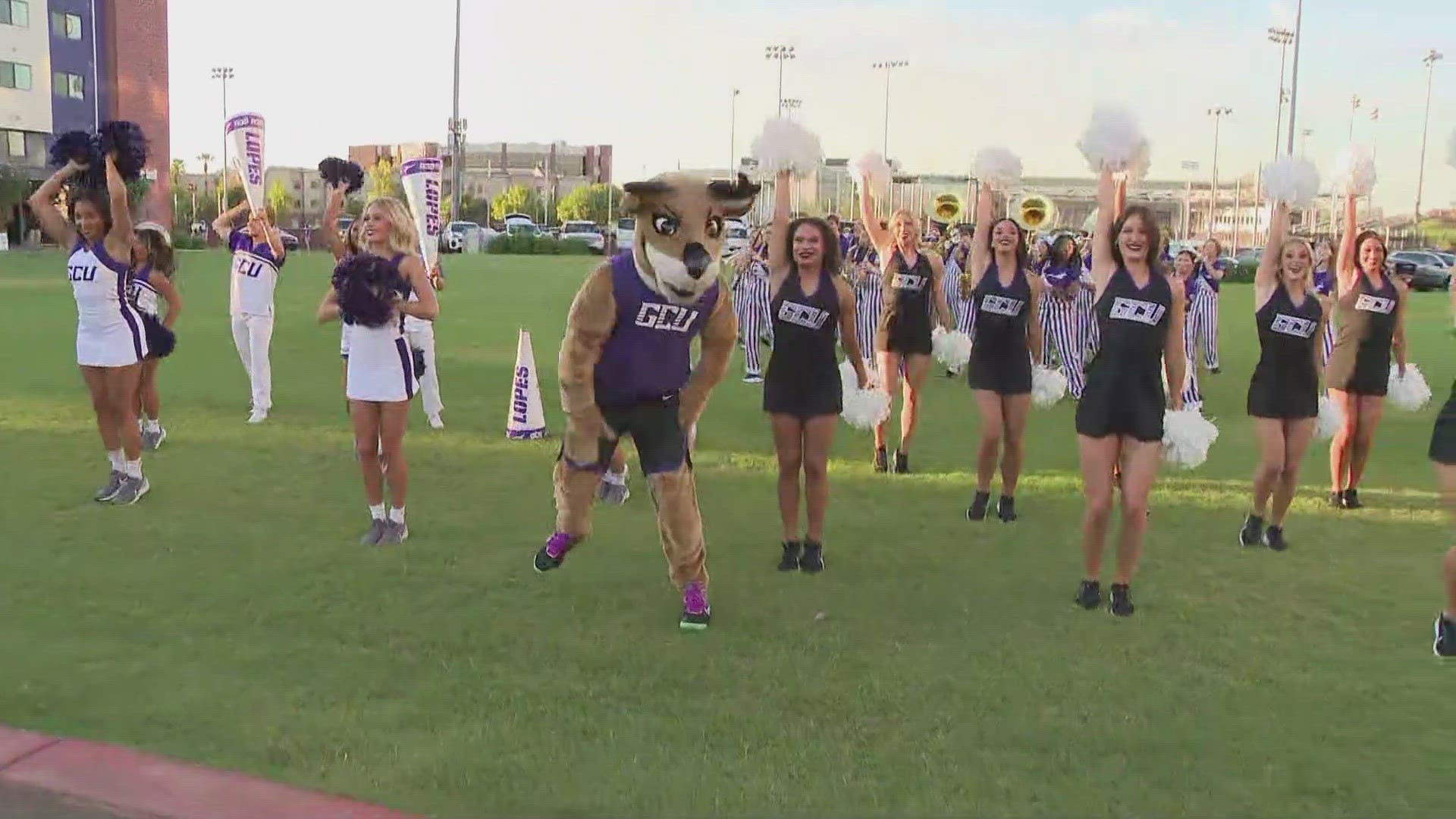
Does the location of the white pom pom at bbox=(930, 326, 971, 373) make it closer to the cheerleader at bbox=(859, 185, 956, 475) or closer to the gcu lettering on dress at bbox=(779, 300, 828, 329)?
the cheerleader at bbox=(859, 185, 956, 475)

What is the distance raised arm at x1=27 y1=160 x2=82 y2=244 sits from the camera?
6.73 meters

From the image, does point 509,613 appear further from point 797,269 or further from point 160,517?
point 160,517

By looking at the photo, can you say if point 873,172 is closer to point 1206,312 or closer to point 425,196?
point 425,196

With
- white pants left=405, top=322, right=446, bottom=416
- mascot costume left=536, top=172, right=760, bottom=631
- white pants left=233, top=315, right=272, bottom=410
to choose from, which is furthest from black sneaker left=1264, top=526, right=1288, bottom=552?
white pants left=233, top=315, right=272, bottom=410

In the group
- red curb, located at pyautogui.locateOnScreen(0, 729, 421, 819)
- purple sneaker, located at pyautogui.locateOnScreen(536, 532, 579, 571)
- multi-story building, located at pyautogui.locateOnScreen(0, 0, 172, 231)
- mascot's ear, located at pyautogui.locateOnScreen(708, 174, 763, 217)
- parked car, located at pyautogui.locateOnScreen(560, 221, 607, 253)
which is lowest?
red curb, located at pyautogui.locateOnScreen(0, 729, 421, 819)

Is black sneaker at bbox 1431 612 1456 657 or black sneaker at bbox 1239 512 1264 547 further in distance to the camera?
black sneaker at bbox 1239 512 1264 547

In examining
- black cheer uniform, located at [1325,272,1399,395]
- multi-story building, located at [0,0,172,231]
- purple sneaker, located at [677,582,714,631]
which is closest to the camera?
purple sneaker, located at [677,582,714,631]

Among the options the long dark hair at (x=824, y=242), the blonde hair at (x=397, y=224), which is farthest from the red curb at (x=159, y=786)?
the long dark hair at (x=824, y=242)

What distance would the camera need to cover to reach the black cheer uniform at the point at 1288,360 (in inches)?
258

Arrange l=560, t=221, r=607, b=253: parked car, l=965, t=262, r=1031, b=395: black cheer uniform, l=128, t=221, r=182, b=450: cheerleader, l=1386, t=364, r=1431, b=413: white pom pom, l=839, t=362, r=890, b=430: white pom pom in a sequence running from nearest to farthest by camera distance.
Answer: l=839, t=362, r=890, b=430: white pom pom < l=965, t=262, r=1031, b=395: black cheer uniform < l=1386, t=364, r=1431, b=413: white pom pom < l=128, t=221, r=182, b=450: cheerleader < l=560, t=221, r=607, b=253: parked car

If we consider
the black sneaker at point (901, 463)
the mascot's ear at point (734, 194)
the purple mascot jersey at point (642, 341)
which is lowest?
the black sneaker at point (901, 463)

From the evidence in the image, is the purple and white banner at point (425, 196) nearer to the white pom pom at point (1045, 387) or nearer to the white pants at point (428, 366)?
the white pants at point (428, 366)

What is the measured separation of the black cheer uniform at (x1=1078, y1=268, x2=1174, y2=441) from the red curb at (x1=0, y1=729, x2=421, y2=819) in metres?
3.46

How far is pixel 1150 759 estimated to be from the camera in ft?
12.8
